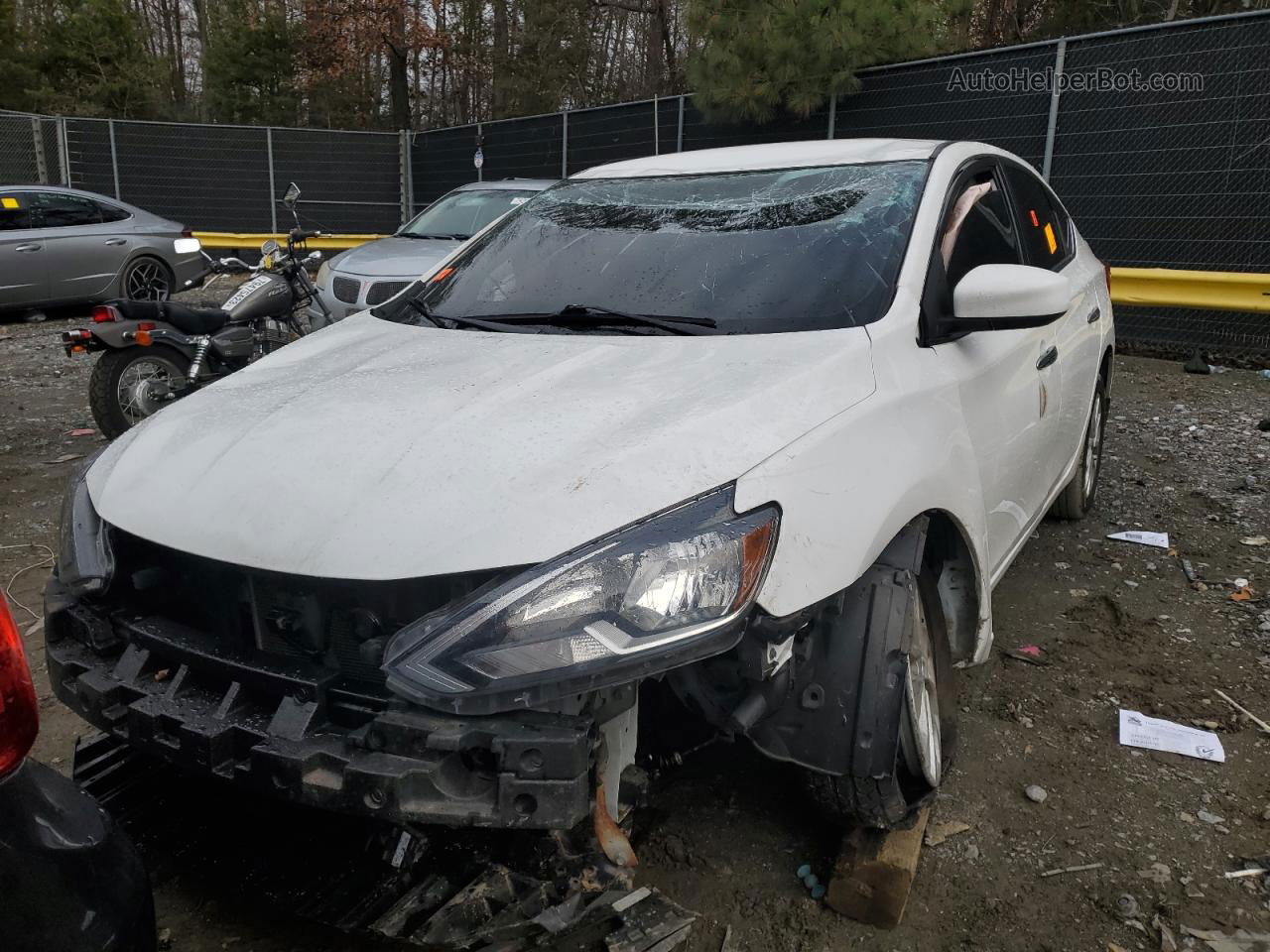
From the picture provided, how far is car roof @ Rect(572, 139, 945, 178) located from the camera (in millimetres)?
3149

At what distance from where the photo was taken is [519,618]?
1.66 metres

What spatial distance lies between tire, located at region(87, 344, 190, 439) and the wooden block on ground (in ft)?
16.2

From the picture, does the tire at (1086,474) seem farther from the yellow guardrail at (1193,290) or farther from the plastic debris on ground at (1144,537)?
the yellow guardrail at (1193,290)

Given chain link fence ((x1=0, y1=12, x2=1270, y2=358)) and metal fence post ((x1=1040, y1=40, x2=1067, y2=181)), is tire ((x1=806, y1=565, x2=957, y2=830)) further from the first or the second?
metal fence post ((x1=1040, y1=40, x2=1067, y2=181))

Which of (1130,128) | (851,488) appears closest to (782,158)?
(851,488)

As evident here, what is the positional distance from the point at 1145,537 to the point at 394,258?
5974mm

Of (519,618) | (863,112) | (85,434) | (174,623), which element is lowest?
(85,434)

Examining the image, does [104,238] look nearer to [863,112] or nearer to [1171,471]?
[863,112]

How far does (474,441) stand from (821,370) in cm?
76

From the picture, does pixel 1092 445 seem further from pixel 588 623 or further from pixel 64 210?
pixel 64 210

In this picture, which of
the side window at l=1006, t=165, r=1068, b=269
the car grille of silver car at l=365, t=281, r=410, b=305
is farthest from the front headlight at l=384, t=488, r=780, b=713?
the car grille of silver car at l=365, t=281, r=410, b=305

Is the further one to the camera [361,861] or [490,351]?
[490,351]

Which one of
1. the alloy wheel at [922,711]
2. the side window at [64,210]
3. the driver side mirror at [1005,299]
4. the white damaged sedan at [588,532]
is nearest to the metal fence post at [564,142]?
the side window at [64,210]

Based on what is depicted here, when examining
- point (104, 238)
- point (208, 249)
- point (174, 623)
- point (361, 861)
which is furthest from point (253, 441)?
point (208, 249)
